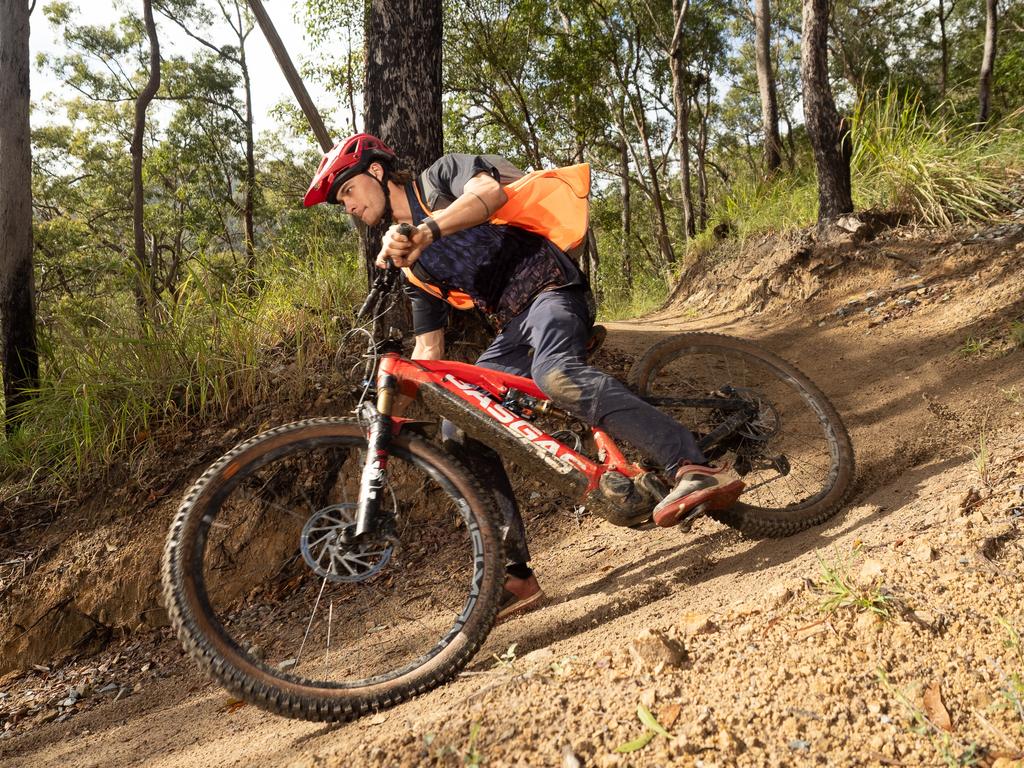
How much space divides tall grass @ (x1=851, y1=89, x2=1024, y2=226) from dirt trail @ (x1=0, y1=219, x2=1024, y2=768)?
2.52 meters

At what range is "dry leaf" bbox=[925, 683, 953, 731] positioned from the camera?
1.33 meters

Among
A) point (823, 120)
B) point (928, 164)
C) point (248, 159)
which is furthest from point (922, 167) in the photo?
point (248, 159)

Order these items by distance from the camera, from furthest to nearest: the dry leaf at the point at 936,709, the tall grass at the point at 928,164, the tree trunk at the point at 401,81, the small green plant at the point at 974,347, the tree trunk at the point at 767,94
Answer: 1. the tree trunk at the point at 767,94
2. the tall grass at the point at 928,164
3. the tree trunk at the point at 401,81
4. the small green plant at the point at 974,347
5. the dry leaf at the point at 936,709

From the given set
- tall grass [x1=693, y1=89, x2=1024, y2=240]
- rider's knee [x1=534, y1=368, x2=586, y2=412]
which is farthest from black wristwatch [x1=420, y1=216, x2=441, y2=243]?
tall grass [x1=693, y1=89, x2=1024, y2=240]

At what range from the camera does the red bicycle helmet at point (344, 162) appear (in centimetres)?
233

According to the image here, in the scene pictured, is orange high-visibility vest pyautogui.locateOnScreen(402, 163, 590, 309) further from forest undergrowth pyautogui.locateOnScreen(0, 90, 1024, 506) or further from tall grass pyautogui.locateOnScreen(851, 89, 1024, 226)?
tall grass pyautogui.locateOnScreen(851, 89, 1024, 226)

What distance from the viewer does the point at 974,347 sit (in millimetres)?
3906

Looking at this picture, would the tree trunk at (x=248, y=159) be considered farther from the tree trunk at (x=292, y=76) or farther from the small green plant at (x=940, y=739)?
the small green plant at (x=940, y=739)

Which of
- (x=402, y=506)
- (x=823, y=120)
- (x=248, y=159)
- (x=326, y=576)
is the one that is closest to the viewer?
(x=326, y=576)

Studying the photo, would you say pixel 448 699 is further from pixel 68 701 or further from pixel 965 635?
pixel 68 701

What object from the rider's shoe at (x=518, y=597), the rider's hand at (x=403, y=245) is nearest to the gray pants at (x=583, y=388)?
the rider's hand at (x=403, y=245)

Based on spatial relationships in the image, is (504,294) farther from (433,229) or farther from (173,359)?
(173,359)

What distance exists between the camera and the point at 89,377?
3.91 meters

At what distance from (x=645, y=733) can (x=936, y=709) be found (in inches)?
24.8
